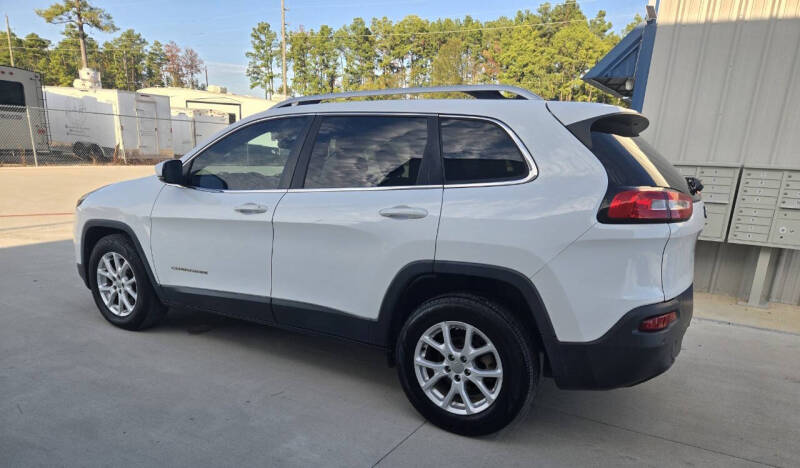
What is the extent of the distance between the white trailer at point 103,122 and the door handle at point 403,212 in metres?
21.4

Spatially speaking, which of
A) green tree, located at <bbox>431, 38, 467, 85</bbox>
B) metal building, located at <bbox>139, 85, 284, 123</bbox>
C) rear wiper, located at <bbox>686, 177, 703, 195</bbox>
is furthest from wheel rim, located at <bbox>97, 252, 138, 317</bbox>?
green tree, located at <bbox>431, 38, 467, 85</bbox>

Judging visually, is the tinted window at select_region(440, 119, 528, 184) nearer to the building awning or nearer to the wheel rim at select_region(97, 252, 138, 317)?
the wheel rim at select_region(97, 252, 138, 317)

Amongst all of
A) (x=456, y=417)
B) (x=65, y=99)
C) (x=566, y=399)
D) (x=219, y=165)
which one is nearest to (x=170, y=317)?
(x=219, y=165)

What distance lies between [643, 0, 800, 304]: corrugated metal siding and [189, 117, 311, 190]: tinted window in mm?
4497

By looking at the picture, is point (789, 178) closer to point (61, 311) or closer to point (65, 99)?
point (61, 311)

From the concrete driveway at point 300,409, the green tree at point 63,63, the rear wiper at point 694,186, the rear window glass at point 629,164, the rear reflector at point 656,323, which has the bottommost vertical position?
the concrete driveway at point 300,409

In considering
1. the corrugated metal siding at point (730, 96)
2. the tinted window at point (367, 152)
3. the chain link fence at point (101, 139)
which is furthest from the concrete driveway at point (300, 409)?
the chain link fence at point (101, 139)

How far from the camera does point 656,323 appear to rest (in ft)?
7.30

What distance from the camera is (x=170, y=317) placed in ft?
14.3

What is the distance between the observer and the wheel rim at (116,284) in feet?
12.7

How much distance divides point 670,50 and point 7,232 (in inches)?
381

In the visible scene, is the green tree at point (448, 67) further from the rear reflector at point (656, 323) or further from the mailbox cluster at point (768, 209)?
the rear reflector at point (656, 323)

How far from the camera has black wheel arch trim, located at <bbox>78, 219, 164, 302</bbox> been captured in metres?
3.72

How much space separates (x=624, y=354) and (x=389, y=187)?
1.50m
